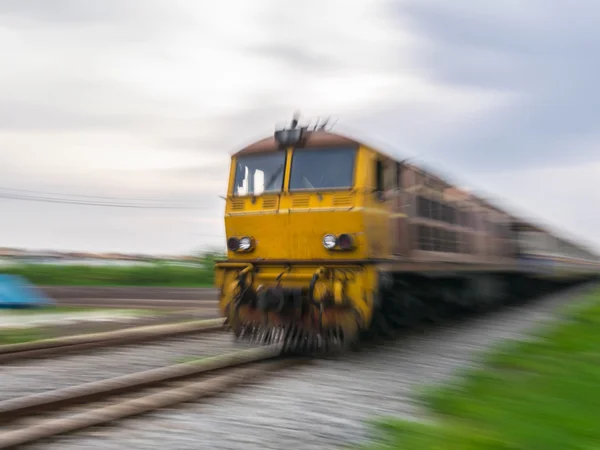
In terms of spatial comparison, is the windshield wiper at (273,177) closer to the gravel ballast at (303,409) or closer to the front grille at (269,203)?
the front grille at (269,203)

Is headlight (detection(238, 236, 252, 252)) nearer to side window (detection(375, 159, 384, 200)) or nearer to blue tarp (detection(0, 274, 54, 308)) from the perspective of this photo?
side window (detection(375, 159, 384, 200))

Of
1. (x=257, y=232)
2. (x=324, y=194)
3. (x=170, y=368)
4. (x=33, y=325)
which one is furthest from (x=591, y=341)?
(x=33, y=325)

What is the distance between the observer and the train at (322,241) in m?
8.98

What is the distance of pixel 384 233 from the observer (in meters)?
9.53

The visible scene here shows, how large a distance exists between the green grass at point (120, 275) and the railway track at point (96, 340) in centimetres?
1900

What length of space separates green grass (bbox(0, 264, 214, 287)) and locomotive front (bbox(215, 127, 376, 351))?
2256 centimetres

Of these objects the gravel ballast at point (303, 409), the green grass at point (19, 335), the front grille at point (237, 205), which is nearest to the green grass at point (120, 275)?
the green grass at point (19, 335)

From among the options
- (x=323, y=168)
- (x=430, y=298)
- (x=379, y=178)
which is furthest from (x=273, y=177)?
(x=430, y=298)

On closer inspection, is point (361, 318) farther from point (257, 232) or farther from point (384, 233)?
point (257, 232)

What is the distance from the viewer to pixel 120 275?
3288 cm

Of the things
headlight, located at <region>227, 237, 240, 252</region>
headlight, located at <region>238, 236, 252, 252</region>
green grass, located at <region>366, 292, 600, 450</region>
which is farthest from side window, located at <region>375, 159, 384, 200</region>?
green grass, located at <region>366, 292, 600, 450</region>

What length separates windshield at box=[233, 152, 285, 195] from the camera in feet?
32.3

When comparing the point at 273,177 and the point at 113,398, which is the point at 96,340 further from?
the point at 113,398

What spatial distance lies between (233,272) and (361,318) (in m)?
2.03
